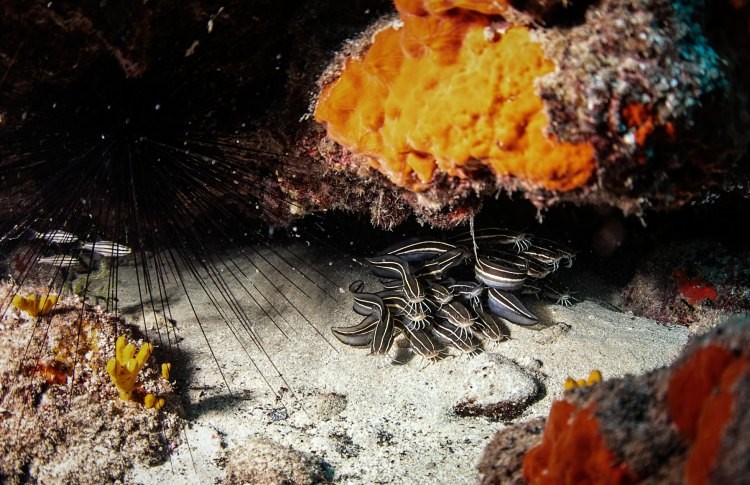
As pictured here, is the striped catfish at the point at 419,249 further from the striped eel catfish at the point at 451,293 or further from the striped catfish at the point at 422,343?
the striped catfish at the point at 422,343

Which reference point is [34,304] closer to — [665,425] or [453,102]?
[453,102]

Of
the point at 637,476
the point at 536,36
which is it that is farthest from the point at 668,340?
the point at 536,36

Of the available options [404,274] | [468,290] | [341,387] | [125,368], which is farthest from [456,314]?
[125,368]

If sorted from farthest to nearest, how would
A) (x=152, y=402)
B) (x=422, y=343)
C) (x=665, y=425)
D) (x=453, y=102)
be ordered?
1. (x=422, y=343)
2. (x=152, y=402)
3. (x=453, y=102)
4. (x=665, y=425)

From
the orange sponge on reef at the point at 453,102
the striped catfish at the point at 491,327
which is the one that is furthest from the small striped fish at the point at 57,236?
the striped catfish at the point at 491,327

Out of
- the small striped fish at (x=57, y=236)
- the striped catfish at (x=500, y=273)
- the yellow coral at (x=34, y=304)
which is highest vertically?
the small striped fish at (x=57, y=236)

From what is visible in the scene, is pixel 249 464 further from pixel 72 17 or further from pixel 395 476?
pixel 72 17

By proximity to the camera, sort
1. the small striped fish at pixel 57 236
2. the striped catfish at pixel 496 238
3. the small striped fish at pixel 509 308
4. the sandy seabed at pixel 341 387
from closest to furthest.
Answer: the sandy seabed at pixel 341 387 → the small striped fish at pixel 57 236 → the small striped fish at pixel 509 308 → the striped catfish at pixel 496 238
